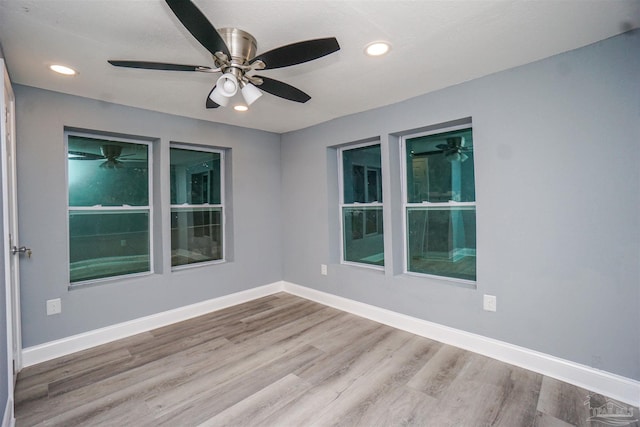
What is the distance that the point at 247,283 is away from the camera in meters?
4.17

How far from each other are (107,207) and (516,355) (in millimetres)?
4098

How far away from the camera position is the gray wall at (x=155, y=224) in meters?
2.63

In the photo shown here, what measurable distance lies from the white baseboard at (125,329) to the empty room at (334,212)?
0.05ft

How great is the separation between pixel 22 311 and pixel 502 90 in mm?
4436

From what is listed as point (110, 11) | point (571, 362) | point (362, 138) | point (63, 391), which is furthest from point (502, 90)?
point (63, 391)

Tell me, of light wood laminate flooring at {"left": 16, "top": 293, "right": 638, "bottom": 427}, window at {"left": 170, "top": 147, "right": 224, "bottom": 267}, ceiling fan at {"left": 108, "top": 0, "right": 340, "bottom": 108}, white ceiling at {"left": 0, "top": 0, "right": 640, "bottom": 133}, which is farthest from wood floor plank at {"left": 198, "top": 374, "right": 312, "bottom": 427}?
white ceiling at {"left": 0, "top": 0, "right": 640, "bottom": 133}

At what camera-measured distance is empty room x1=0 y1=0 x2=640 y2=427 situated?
1.87 meters

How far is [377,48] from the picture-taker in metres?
2.08

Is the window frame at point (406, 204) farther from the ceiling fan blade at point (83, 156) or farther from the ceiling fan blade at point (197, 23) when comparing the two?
the ceiling fan blade at point (83, 156)

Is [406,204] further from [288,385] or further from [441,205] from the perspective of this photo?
[288,385]

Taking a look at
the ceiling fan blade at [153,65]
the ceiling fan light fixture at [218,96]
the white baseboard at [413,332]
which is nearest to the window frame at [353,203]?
the white baseboard at [413,332]

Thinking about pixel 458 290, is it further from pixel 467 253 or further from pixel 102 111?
pixel 102 111

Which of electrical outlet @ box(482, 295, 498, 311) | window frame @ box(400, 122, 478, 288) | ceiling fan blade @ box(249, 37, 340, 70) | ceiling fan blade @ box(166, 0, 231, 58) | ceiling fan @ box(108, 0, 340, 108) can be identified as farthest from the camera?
window frame @ box(400, 122, 478, 288)

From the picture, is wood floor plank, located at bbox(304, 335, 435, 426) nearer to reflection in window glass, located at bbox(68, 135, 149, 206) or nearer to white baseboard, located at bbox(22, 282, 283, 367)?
white baseboard, located at bbox(22, 282, 283, 367)
